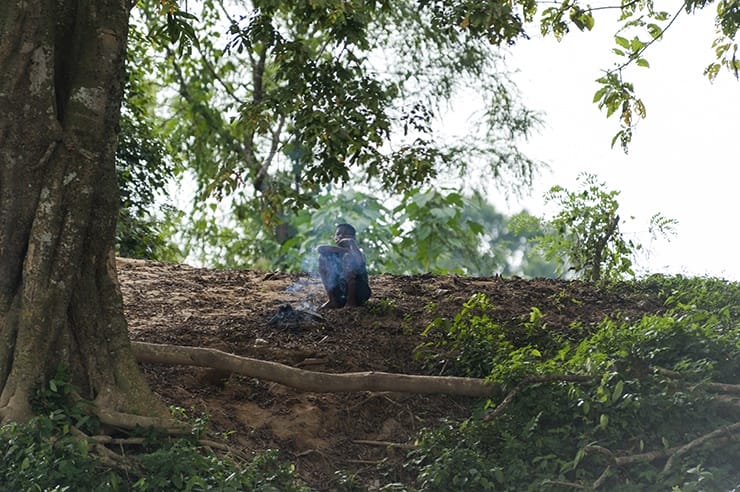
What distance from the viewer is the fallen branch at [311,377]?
641 centimetres

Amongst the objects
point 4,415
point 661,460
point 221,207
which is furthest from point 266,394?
point 221,207

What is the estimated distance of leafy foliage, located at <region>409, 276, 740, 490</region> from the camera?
5.86 m

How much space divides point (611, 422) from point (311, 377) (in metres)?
1.75

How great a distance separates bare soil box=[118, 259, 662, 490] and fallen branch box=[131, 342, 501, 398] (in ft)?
0.95

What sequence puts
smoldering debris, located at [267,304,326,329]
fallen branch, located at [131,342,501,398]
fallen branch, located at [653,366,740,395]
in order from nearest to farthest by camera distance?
fallen branch, located at [653,366,740,395], fallen branch, located at [131,342,501,398], smoldering debris, located at [267,304,326,329]

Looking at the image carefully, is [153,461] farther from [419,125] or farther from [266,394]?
[419,125]

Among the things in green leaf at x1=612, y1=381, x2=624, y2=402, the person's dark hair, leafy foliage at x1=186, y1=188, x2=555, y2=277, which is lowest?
green leaf at x1=612, y1=381, x2=624, y2=402

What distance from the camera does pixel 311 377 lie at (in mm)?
6414

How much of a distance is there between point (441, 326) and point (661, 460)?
6.25 ft

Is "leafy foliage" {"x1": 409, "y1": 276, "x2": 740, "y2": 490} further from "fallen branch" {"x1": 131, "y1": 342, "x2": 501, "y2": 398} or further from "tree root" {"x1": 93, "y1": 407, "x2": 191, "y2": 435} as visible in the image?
"tree root" {"x1": 93, "y1": 407, "x2": 191, "y2": 435}

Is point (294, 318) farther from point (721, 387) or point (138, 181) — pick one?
point (138, 181)

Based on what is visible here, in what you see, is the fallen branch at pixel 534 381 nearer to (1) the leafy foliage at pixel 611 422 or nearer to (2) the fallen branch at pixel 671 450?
(1) the leafy foliage at pixel 611 422

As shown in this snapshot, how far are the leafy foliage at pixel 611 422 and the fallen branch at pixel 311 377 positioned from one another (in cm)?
21

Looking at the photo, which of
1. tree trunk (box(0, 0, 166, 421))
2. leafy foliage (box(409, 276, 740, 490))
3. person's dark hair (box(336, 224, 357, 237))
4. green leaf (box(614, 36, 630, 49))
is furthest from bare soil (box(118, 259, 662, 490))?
green leaf (box(614, 36, 630, 49))
